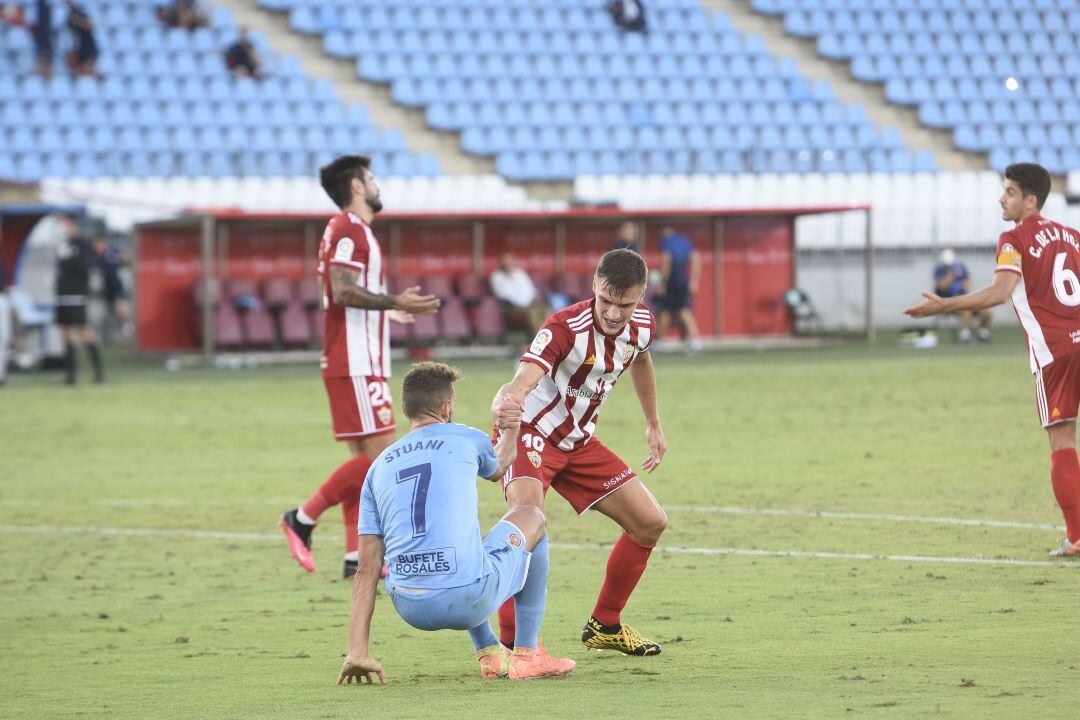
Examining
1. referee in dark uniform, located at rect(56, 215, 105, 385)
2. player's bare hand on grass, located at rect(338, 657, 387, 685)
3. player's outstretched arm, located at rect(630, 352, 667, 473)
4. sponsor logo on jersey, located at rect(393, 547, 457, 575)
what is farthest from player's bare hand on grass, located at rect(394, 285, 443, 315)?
referee in dark uniform, located at rect(56, 215, 105, 385)

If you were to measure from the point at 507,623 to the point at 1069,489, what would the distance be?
3559mm

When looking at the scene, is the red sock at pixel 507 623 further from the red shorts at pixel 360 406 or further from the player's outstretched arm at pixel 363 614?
the red shorts at pixel 360 406

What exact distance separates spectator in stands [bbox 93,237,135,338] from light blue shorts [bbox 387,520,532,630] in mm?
22612

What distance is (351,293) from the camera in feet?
28.1

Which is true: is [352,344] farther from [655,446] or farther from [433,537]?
[433,537]

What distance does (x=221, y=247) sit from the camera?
2700 cm

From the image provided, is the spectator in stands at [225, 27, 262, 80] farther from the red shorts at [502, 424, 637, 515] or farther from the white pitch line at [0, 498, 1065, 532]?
the red shorts at [502, 424, 637, 515]

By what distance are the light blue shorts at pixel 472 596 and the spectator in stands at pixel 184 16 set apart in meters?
28.1

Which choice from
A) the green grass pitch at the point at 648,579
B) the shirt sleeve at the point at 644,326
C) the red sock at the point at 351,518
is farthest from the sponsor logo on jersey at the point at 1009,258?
the red sock at the point at 351,518

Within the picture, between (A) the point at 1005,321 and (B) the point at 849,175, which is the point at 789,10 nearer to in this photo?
(B) the point at 849,175

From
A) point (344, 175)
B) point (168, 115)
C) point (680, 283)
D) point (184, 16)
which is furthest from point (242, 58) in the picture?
point (344, 175)

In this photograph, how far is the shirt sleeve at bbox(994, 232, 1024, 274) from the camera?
837 centimetres

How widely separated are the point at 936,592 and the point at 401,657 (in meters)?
2.67

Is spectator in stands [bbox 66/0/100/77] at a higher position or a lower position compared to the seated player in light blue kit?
higher
